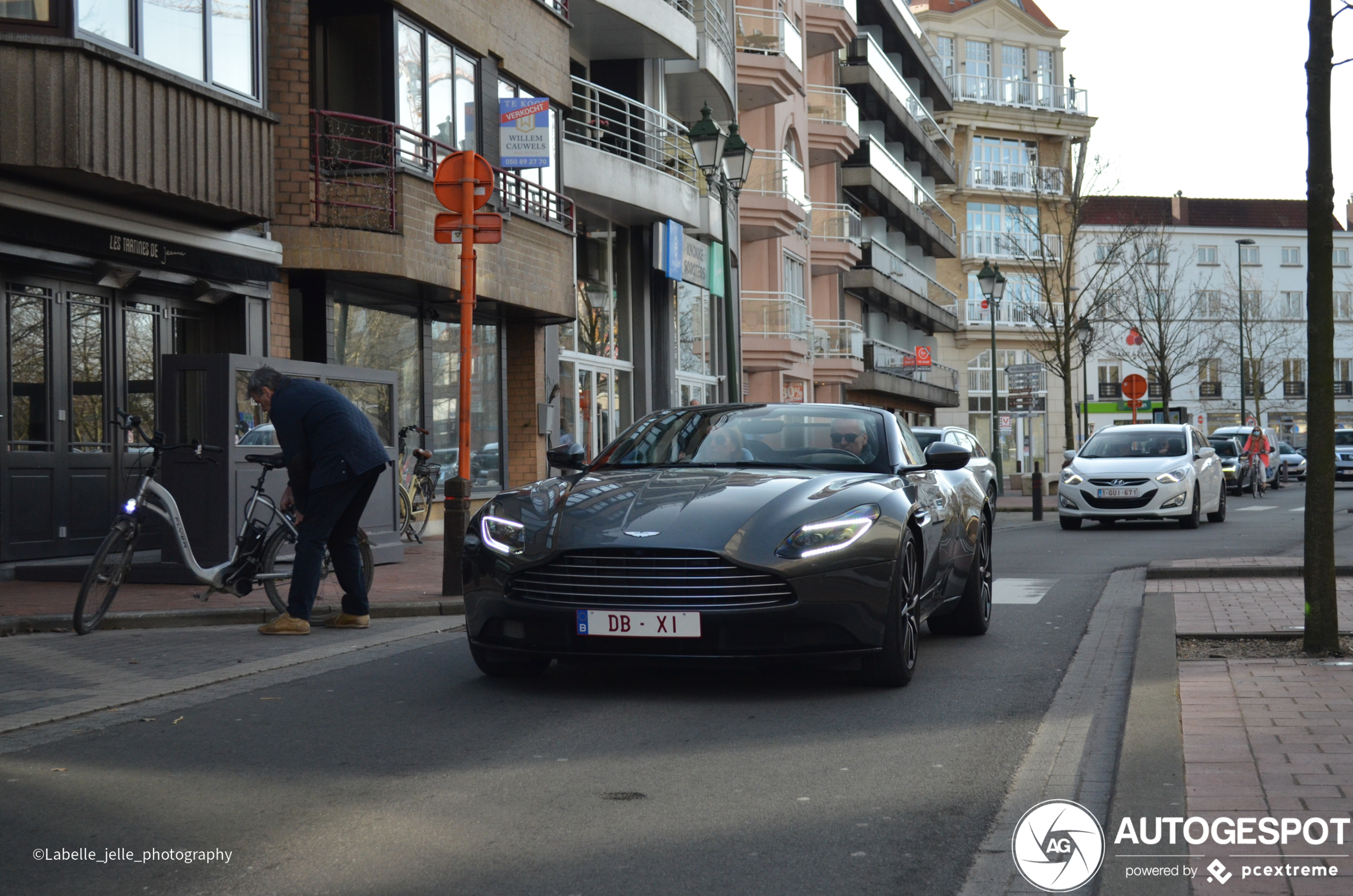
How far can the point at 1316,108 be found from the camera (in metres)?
7.94

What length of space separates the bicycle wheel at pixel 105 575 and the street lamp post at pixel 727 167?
384 inches

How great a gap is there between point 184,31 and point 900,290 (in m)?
43.8

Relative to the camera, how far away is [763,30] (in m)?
36.2

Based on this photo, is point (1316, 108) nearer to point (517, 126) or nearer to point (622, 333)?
point (517, 126)

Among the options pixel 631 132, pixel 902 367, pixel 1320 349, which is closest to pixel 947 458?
pixel 1320 349

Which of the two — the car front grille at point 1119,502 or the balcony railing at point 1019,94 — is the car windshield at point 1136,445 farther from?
the balcony railing at point 1019,94

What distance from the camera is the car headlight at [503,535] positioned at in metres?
6.96

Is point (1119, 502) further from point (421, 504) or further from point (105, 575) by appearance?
point (105, 575)

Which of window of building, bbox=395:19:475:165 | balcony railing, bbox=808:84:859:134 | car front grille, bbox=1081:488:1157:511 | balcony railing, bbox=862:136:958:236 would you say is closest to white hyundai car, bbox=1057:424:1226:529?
car front grille, bbox=1081:488:1157:511

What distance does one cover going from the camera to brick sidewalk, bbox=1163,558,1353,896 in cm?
400

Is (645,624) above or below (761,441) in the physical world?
below

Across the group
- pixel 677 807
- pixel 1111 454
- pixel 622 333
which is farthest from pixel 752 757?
pixel 622 333

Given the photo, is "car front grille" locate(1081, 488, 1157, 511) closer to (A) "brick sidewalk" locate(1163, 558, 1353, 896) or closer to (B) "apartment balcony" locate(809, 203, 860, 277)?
(A) "brick sidewalk" locate(1163, 558, 1353, 896)

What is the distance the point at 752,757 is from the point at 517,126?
16266 millimetres
